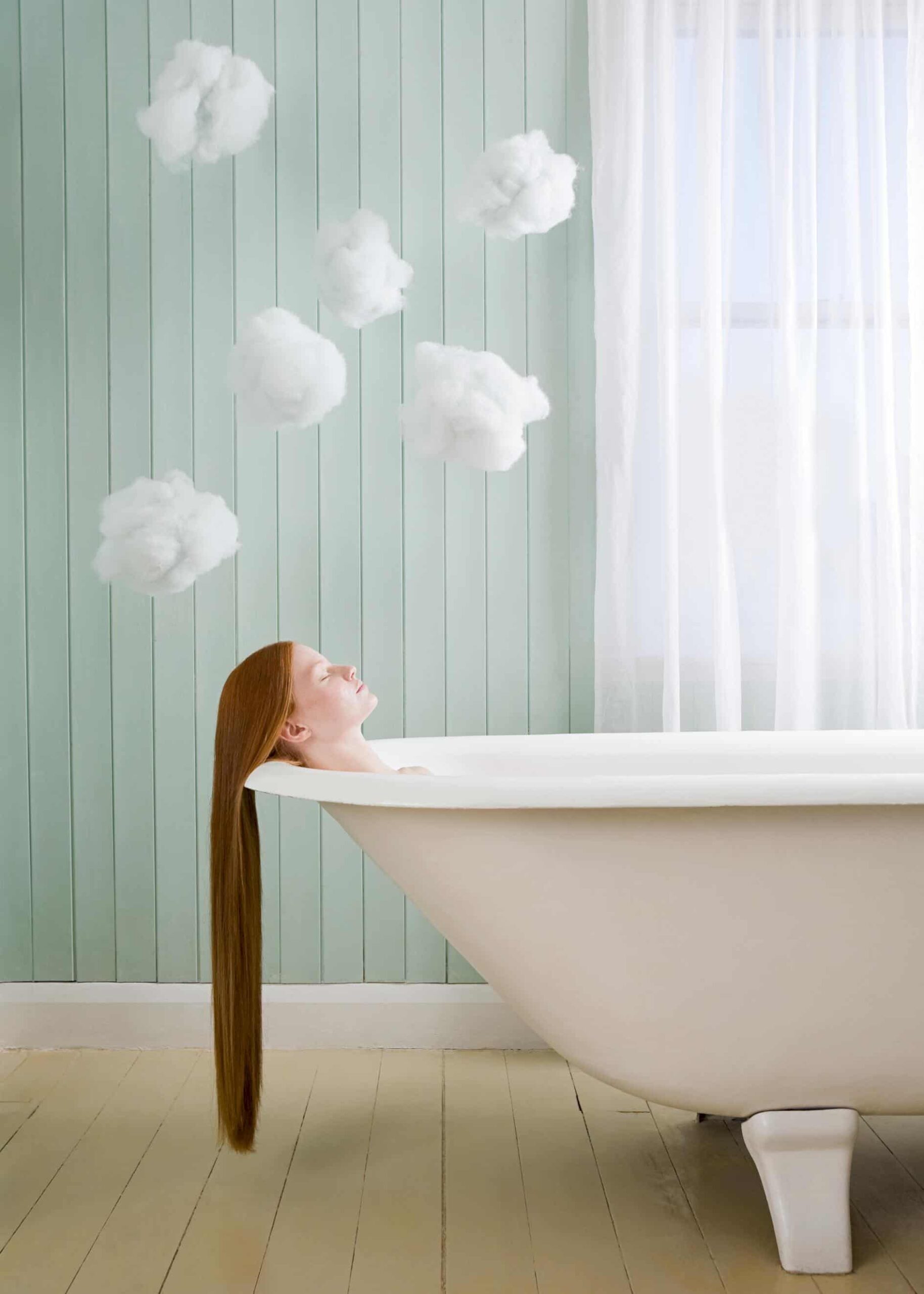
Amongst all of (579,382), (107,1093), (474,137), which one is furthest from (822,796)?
(474,137)

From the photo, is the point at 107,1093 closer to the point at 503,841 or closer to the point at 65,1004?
the point at 65,1004

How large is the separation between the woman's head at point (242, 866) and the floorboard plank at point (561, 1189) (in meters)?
0.41

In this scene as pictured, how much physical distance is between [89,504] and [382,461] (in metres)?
0.58

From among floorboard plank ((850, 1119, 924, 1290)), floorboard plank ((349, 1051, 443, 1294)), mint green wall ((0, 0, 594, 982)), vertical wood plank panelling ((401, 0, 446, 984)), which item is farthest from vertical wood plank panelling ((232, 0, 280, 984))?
floorboard plank ((850, 1119, 924, 1290))

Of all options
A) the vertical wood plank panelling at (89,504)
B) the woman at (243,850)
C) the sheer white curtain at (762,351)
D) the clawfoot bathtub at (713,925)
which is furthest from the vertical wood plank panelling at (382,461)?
the clawfoot bathtub at (713,925)

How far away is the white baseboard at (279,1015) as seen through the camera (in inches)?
83.4

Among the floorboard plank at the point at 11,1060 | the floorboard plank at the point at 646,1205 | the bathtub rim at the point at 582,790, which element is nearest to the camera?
the bathtub rim at the point at 582,790

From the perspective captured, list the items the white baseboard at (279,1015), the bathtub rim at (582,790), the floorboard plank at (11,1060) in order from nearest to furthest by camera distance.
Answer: the bathtub rim at (582,790)
the floorboard plank at (11,1060)
the white baseboard at (279,1015)

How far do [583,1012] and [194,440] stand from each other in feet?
4.46

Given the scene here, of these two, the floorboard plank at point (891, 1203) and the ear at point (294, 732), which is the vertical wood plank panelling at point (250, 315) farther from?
the floorboard plank at point (891, 1203)

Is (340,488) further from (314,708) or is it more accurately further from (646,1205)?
(646,1205)

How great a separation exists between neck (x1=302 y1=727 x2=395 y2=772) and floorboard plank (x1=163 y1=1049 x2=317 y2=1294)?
577 millimetres

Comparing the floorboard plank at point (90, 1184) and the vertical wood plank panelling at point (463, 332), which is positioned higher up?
the vertical wood plank panelling at point (463, 332)

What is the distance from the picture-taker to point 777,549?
2.10m
